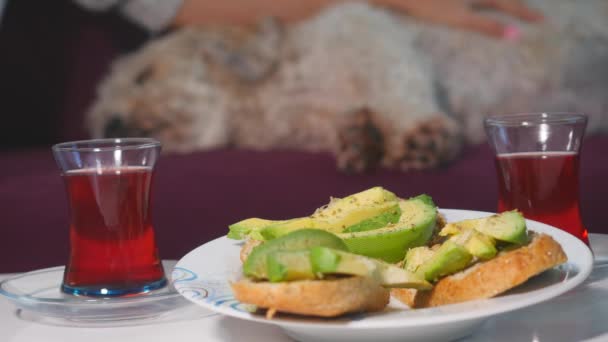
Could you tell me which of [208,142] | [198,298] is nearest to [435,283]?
[198,298]

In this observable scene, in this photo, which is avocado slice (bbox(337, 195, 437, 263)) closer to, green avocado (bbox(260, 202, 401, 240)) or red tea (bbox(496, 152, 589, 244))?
green avocado (bbox(260, 202, 401, 240))

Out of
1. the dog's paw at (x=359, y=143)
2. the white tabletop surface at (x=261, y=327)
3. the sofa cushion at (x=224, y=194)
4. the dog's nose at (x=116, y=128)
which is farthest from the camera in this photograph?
the dog's nose at (x=116, y=128)

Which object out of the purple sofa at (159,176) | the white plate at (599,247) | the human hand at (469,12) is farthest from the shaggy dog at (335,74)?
the white plate at (599,247)

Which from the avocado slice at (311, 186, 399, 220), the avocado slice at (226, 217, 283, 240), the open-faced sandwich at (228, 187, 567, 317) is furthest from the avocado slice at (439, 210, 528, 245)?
the avocado slice at (226, 217, 283, 240)

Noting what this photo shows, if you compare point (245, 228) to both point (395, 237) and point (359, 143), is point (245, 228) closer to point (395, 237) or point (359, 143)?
point (395, 237)

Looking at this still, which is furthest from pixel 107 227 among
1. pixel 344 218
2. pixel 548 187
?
pixel 548 187

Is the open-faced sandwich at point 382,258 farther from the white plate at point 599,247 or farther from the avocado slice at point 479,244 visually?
the white plate at point 599,247
